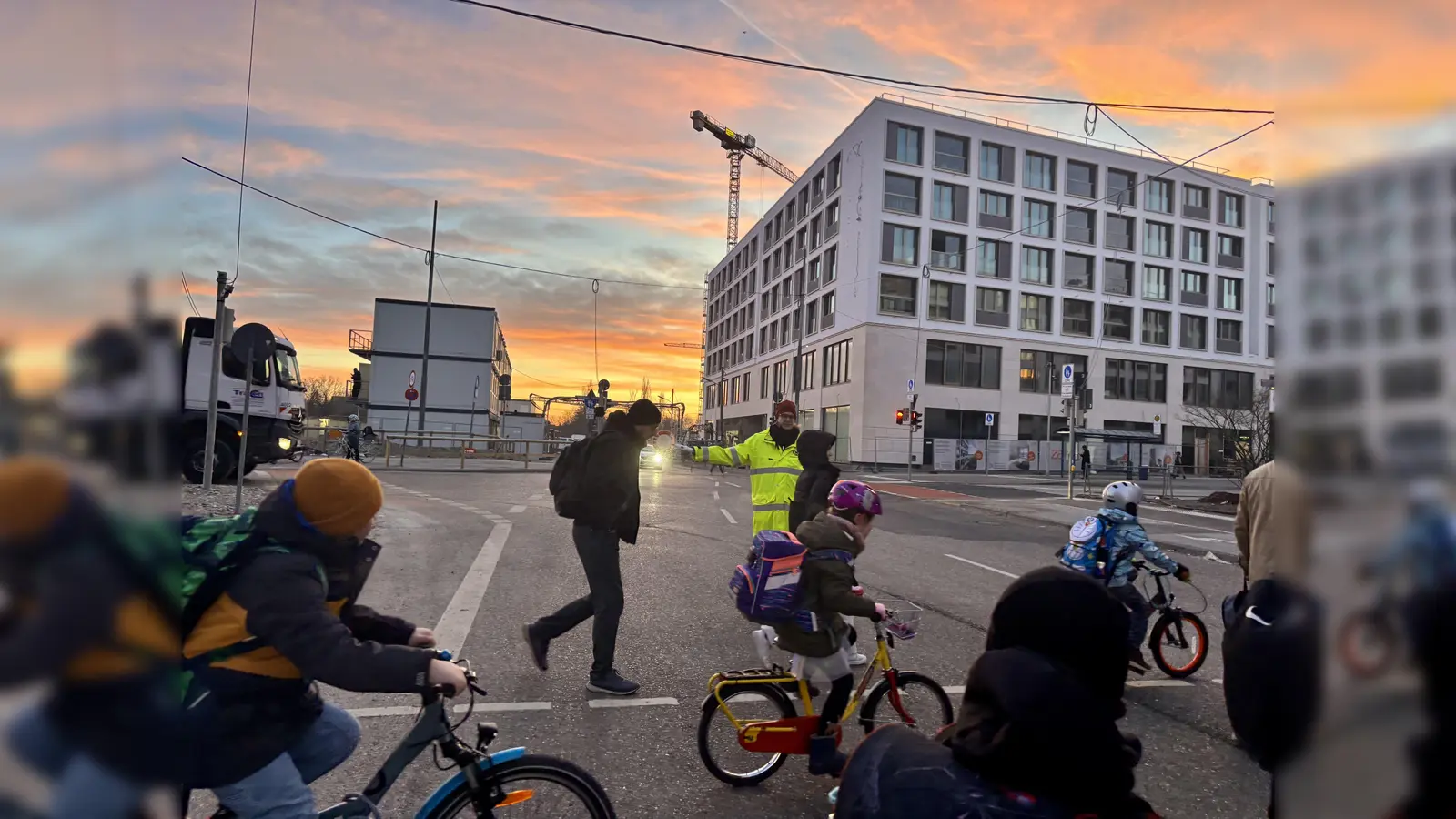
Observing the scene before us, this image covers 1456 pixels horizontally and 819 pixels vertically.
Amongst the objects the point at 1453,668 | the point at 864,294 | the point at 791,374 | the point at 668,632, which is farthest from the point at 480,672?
the point at 791,374

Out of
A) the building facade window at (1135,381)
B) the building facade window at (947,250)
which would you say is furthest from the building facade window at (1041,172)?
the building facade window at (1135,381)

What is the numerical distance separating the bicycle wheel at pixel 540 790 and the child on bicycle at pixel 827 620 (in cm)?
130

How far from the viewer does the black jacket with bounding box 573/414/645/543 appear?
495 cm

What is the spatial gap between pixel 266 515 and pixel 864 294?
41.8 metres

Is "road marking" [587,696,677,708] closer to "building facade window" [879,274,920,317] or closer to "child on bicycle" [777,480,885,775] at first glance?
"child on bicycle" [777,480,885,775]

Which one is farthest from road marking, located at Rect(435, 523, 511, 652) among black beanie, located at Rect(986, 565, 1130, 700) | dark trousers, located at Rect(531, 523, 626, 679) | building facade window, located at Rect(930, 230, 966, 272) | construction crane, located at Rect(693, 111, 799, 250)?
construction crane, located at Rect(693, 111, 799, 250)

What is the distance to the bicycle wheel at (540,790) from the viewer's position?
7.95 ft

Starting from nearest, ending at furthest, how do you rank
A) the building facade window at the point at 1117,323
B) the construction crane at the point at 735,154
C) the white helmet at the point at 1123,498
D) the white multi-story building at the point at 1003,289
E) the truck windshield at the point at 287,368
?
the white helmet at the point at 1123,498 < the truck windshield at the point at 287,368 < the white multi-story building at the point at 1003,289 < the building facade window at the point at 1117,323 < the construction crane at the point at 735,154

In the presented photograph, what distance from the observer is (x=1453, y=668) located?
0.55 meters

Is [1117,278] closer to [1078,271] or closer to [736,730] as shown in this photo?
[1078,271]

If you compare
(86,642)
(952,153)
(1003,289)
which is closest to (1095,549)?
(86,642)

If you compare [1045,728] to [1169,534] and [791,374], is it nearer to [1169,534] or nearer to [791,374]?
[1169,534]

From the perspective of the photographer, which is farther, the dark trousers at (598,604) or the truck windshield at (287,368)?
the truck windshield at (287,368)

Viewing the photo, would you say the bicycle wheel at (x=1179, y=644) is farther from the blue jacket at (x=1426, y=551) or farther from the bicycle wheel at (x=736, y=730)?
the blue jacket at (x=1426, y=551)
